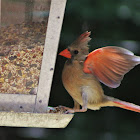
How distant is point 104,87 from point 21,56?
1.60m

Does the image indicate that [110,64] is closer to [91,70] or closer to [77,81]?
[91,70]

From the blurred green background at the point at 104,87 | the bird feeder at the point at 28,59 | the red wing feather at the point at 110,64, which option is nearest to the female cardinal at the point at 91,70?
the red wing feather at the point at 110,64

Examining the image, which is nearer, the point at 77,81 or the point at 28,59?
the point at 28,59

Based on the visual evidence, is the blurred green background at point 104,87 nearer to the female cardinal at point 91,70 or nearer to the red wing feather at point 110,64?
the female cardinal at point 91,70

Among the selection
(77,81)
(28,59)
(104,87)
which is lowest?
(104,87)

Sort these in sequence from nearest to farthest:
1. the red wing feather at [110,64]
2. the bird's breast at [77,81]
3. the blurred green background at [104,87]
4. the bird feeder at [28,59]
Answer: the bird feeder at [28,59] → the red wing feather at [110,64] → the bird's breast at [77,81] → the blurred green background at [104,87]

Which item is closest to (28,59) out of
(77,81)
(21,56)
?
(21,56)

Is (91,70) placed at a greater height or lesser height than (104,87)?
greater

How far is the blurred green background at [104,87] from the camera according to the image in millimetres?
3551

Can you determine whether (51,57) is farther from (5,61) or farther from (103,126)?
(103,126)

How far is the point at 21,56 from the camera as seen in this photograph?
2.07 meters

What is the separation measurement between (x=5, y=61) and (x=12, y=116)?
0.33 metres

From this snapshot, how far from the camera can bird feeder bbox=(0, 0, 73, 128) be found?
6.50ft

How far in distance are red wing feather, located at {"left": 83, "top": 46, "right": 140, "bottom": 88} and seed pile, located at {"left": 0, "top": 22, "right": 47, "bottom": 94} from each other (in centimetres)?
40
